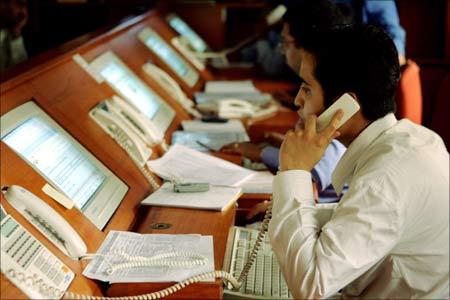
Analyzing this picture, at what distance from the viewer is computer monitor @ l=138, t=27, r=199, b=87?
3.54 m

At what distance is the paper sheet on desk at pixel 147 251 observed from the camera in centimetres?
137

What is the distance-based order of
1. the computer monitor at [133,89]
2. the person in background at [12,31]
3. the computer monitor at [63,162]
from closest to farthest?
the computer monitor at [63,162] < the computer monitor at [133,89] < the person in background at [12,31]

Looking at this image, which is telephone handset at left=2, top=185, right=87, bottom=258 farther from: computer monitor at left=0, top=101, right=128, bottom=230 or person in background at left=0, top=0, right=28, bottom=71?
person in background at left=0, top=0, right=28, bottom=71

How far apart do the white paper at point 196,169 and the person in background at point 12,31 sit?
2106 millimetres

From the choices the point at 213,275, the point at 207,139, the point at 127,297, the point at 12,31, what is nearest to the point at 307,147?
the point at 213,275

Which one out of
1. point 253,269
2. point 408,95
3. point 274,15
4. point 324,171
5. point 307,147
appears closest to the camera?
point 307,147

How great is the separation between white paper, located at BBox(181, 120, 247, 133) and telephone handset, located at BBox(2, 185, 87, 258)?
142 centimetres

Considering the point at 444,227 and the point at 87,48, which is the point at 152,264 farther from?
the point at 87,48

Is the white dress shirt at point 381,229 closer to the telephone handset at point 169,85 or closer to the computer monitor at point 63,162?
the computer monitor at point 63,162

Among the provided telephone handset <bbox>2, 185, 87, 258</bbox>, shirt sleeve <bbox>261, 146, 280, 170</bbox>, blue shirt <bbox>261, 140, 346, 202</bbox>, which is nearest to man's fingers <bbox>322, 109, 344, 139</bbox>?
telephone handset <bbox>2, 185, 87, 258</bbox>

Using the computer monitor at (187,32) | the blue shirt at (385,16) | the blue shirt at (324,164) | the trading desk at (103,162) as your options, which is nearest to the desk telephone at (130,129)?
the trading desk at (103,162)

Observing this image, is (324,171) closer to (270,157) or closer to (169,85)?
(270,157)

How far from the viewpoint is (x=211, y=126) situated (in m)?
2.88

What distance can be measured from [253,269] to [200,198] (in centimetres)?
31
